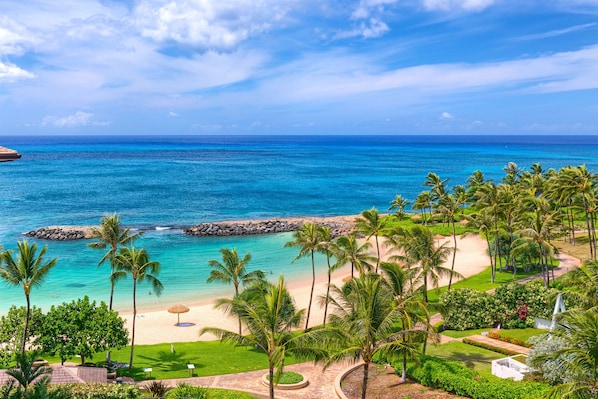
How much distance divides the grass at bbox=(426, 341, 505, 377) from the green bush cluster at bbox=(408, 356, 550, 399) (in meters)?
3.40

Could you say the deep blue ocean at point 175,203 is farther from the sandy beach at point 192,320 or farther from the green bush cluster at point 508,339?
the green bush cluster at point 508,339

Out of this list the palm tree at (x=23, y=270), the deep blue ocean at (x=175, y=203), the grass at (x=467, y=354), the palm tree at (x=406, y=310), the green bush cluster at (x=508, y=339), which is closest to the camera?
the palm tree at (x=406, y=310)

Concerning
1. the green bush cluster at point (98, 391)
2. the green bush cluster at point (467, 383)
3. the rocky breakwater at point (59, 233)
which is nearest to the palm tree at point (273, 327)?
the green bush cluster at point (98, 391)

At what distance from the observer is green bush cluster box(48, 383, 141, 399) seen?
23031mm

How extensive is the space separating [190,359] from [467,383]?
18.3 m

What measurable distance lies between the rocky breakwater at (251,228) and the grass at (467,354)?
1823 inches

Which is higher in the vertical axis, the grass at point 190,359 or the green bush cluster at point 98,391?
the green bush cluster at point 98,391

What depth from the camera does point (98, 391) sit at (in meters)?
23.6

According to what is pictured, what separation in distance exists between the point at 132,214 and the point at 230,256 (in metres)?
61.5

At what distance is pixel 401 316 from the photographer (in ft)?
84.3

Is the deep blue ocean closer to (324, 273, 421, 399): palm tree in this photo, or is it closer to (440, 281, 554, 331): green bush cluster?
(440, 281, 554, 331): green bush cluster

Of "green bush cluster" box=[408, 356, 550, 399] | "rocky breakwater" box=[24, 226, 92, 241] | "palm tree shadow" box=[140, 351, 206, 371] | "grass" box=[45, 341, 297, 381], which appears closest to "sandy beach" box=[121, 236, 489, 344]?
"grass" box=[45, 341, 297, 381]

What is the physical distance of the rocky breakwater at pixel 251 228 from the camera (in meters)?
79.4

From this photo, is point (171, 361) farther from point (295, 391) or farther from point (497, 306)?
point (497, 306)
